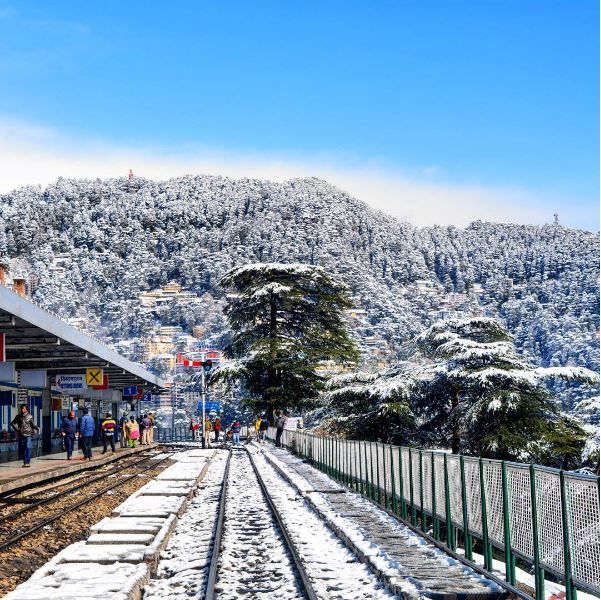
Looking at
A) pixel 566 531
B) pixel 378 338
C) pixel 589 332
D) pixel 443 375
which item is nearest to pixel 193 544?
pixel 566 531

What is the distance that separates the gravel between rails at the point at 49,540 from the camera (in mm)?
10336

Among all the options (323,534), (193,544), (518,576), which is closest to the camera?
(518,576)

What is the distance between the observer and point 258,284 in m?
48.1

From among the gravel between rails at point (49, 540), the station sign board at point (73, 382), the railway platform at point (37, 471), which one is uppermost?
the station sign board at point (73, 382)

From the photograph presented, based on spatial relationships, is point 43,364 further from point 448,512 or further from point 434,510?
point 448,512

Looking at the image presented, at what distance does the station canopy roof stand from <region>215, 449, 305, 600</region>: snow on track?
20.8 ft

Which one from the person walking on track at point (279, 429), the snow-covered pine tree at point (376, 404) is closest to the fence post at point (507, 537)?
the snow-covered pine tree at point (376, 404)

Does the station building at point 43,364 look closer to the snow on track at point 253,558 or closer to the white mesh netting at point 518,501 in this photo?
the snow on track at point 253,558

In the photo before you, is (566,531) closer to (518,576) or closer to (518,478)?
(518,478)

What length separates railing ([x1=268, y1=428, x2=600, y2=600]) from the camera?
24.0 feet

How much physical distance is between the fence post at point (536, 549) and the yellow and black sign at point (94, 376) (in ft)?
86.1

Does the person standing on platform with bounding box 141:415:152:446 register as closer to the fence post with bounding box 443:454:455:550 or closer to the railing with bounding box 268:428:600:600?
the railing with bounding box 268:428:600:600

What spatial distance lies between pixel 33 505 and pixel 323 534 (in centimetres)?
688

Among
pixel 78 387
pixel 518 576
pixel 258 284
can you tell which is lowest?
pixel 518 576
